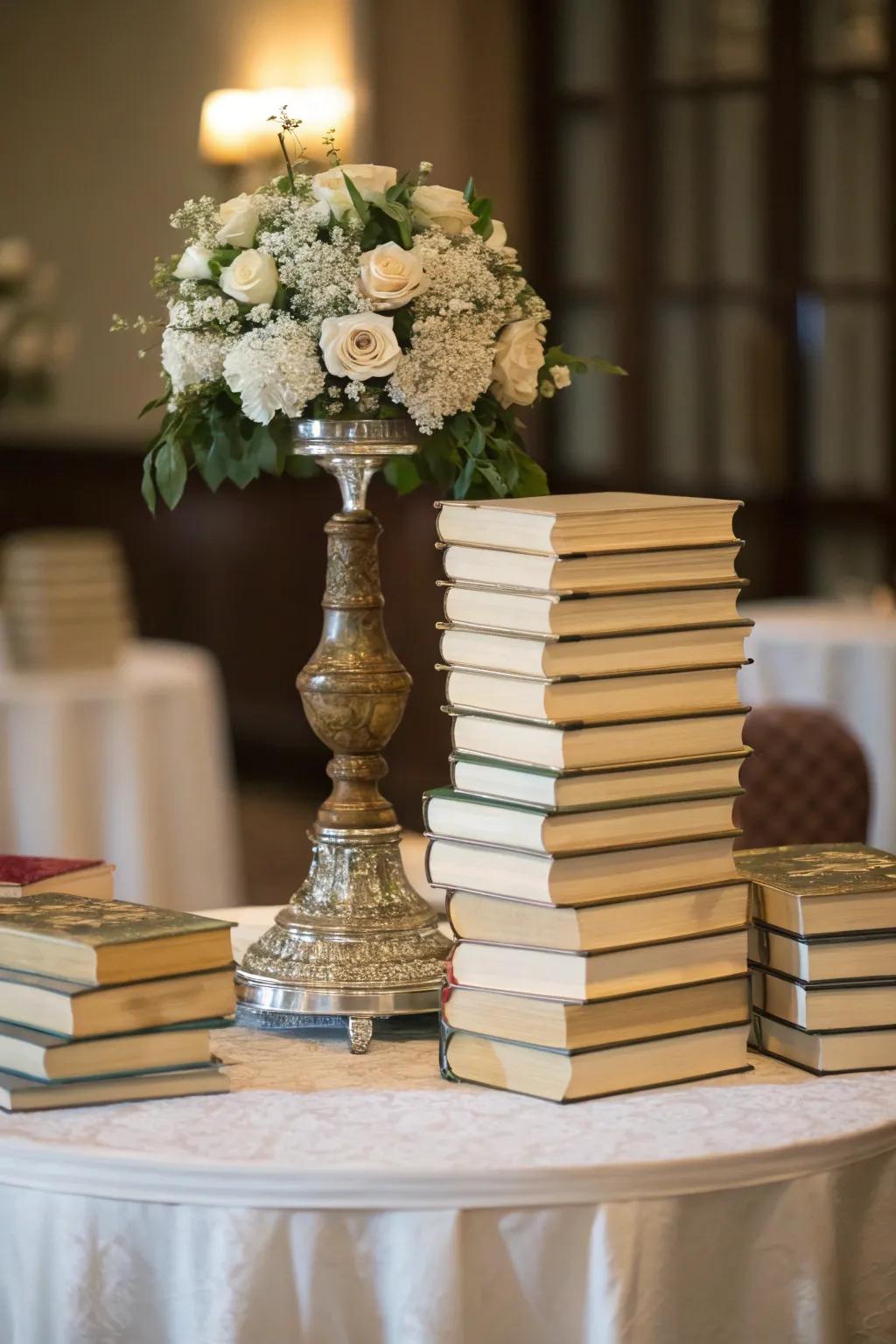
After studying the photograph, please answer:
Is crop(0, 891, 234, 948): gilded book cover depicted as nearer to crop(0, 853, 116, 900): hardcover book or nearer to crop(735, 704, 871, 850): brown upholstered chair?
crop(0, 853, 116, 900): hardcover book

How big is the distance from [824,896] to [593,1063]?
26cm

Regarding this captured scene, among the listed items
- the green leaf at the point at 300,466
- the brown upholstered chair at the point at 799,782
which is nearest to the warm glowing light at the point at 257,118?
the brown upholstered chair at the point at 799,782

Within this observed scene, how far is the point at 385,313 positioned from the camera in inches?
69.7

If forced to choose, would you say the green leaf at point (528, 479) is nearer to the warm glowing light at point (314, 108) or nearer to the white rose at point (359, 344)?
the white rose at point (359, 344)

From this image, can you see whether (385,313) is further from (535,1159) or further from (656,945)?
(535,1159)

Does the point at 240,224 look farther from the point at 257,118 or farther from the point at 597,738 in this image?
the point at 257,118

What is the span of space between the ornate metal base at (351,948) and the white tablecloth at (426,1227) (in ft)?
0.75

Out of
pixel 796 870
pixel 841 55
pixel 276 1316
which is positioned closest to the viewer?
pixel 276 1316

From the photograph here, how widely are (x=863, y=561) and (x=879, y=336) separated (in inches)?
35.6

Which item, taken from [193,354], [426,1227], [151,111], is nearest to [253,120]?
[151,111]

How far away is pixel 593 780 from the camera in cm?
155

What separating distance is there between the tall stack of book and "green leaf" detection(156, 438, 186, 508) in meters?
0.37

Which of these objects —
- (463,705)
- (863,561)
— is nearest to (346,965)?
(463,705)

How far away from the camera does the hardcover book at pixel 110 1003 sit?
4.99ft
